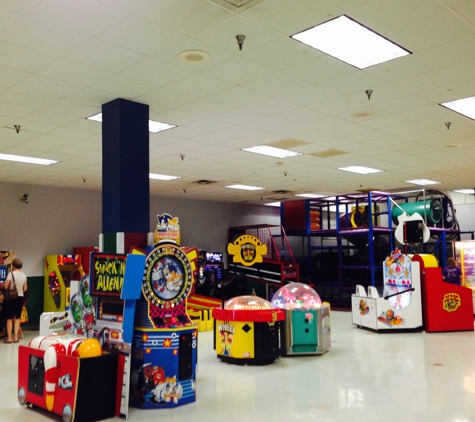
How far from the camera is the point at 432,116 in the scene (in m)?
8.05

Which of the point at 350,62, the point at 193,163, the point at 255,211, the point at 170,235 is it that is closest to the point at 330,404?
the point at 170,235

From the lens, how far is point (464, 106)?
7680 millimetres

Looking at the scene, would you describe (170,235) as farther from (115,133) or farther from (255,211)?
(255,211)

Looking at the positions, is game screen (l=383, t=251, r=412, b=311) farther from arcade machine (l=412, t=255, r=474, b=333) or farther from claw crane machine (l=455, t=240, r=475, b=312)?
claw crane machine (l=455, t=240, r=475, b=312)

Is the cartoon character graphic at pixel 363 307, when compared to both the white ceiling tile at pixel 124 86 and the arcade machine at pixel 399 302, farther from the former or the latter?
the white ceiling tile at pixel 124 86

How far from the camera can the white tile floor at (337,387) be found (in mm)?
5297

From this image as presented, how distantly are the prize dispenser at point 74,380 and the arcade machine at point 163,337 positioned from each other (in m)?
0.35

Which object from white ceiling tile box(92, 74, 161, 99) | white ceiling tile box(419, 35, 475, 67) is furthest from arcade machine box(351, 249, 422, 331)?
white ceiling tile box(92, 74, 161, 99)

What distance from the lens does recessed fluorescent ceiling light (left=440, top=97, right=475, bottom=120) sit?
24.3 ft

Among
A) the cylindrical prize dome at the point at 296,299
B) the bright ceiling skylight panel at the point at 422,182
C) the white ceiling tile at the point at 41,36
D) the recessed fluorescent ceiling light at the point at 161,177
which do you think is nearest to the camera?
the white ceiling tile at the point at 41,36

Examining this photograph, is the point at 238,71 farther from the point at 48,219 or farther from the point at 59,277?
the point at 48,219

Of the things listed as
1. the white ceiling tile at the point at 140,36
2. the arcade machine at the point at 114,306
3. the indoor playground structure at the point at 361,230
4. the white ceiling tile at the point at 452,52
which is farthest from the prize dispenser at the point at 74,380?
the indoor playground structure at the point at 361,230

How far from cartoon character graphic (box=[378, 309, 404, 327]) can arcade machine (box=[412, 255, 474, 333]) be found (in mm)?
594

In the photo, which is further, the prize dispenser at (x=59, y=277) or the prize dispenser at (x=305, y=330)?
the prize dispenser at (x=59, y=277)
